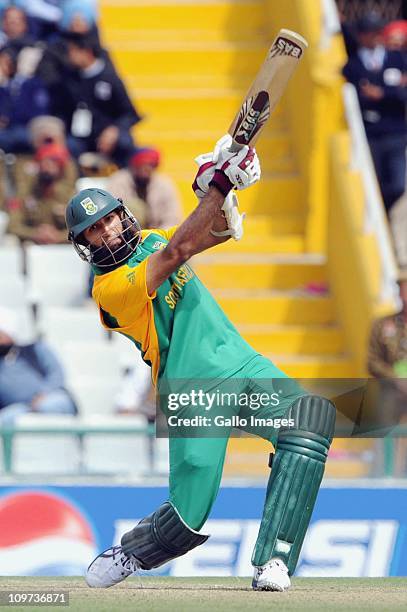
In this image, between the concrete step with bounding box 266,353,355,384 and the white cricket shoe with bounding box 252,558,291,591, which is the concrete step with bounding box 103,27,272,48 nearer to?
the concrete step with bounding box 266,353,355,384

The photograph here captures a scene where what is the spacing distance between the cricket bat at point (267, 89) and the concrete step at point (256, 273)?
589cm

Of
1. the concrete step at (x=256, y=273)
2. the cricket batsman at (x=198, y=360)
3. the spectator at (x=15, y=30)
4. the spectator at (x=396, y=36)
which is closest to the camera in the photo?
the cricket batsman at (x=198, y=360)

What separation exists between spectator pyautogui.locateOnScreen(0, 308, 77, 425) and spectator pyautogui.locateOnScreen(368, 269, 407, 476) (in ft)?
6.28

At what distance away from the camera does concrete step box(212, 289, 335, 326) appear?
11609mm

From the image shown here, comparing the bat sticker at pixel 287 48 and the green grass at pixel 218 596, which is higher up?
the bat sticker at pixel 287 48

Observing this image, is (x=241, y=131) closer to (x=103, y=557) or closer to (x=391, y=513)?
(x=103, y=557)

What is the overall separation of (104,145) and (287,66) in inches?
249

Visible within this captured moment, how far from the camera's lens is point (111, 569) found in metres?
6.36

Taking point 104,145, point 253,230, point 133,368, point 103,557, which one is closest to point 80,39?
point 104,145

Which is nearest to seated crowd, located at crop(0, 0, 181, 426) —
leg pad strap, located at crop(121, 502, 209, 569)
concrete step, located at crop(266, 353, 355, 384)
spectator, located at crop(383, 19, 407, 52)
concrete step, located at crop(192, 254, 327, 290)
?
concrete step, located at crop(192, 254, 327, 290)

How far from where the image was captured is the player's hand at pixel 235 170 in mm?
5750

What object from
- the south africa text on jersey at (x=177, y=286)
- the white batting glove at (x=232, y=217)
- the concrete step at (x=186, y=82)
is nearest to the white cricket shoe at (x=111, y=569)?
the south africa text on jersey at (x=177, y=286)

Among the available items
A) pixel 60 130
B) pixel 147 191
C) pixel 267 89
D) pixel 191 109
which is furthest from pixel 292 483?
pixel 191 109

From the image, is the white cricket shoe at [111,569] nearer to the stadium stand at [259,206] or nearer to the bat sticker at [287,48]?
the bat sticker at [287,48]
